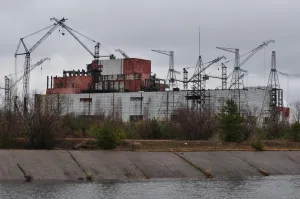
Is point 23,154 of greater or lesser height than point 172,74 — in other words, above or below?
below

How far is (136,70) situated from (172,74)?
14.9m

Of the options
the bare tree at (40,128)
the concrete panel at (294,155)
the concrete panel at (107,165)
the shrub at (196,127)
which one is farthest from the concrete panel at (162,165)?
the shrub at (196,127)

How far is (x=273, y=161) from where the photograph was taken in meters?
59.6

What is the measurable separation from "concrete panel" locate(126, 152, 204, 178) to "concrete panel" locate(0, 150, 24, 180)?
446 inches

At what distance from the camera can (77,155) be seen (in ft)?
169

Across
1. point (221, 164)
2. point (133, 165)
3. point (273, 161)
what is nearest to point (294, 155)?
point (273, 161)

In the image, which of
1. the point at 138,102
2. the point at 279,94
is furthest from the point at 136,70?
the point at 279,94

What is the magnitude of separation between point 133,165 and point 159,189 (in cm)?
1093

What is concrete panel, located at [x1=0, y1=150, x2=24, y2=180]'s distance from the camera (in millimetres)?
44031

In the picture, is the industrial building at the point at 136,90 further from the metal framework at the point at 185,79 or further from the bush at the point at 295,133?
the bush at the point at 295,133

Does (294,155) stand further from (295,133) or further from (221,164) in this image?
Result: (295,133)

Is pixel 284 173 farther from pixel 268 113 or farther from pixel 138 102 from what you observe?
pixel 138 102

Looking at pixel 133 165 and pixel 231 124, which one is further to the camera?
pixel 231 124

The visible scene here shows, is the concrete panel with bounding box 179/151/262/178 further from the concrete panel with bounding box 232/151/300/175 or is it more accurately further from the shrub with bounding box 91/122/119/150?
the shrub with bounding box 91/122/119/150
